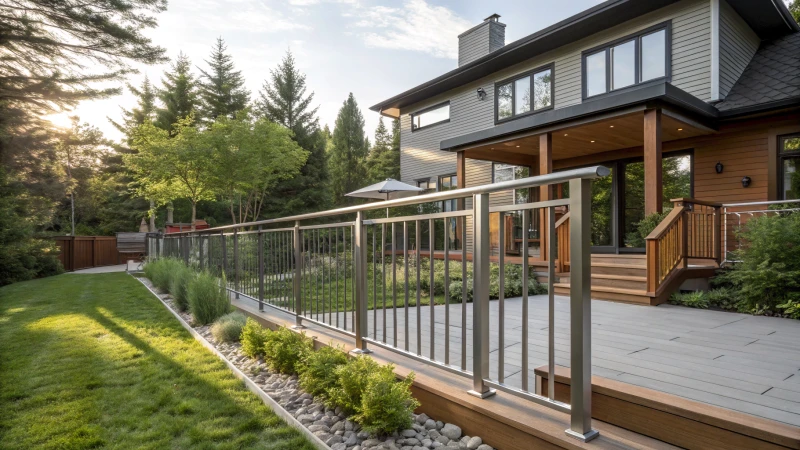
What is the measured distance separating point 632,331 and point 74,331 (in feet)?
19.4

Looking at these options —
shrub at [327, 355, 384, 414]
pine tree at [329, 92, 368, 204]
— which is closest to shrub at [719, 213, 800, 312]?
shrub at [327, 355, 384, 414]

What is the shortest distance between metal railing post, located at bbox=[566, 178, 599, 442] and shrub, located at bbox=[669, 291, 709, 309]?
420 centimetres

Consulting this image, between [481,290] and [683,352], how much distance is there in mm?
1779

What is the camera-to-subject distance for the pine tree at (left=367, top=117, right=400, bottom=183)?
86.7ft

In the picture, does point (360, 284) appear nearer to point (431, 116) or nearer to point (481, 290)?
point (481, 290)

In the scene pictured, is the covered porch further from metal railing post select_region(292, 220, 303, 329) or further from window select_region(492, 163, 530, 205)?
metal railing post select_region(292, 220, 303, 329)

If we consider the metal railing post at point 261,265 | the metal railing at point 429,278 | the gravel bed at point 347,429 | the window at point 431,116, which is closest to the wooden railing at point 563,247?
the metal railing at point 429,278

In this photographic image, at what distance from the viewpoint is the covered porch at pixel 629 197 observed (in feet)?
17.4

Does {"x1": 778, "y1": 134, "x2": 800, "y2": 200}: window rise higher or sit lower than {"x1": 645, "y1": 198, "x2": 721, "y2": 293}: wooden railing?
higher

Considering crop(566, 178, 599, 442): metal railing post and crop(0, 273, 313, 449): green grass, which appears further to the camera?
crop(0, 273, 313, 449): green grass

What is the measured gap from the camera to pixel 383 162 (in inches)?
1051

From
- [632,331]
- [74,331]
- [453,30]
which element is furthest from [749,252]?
[453,30]

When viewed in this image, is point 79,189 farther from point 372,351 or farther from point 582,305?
point 582,305

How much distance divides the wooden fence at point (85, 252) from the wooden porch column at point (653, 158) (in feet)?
58.9
